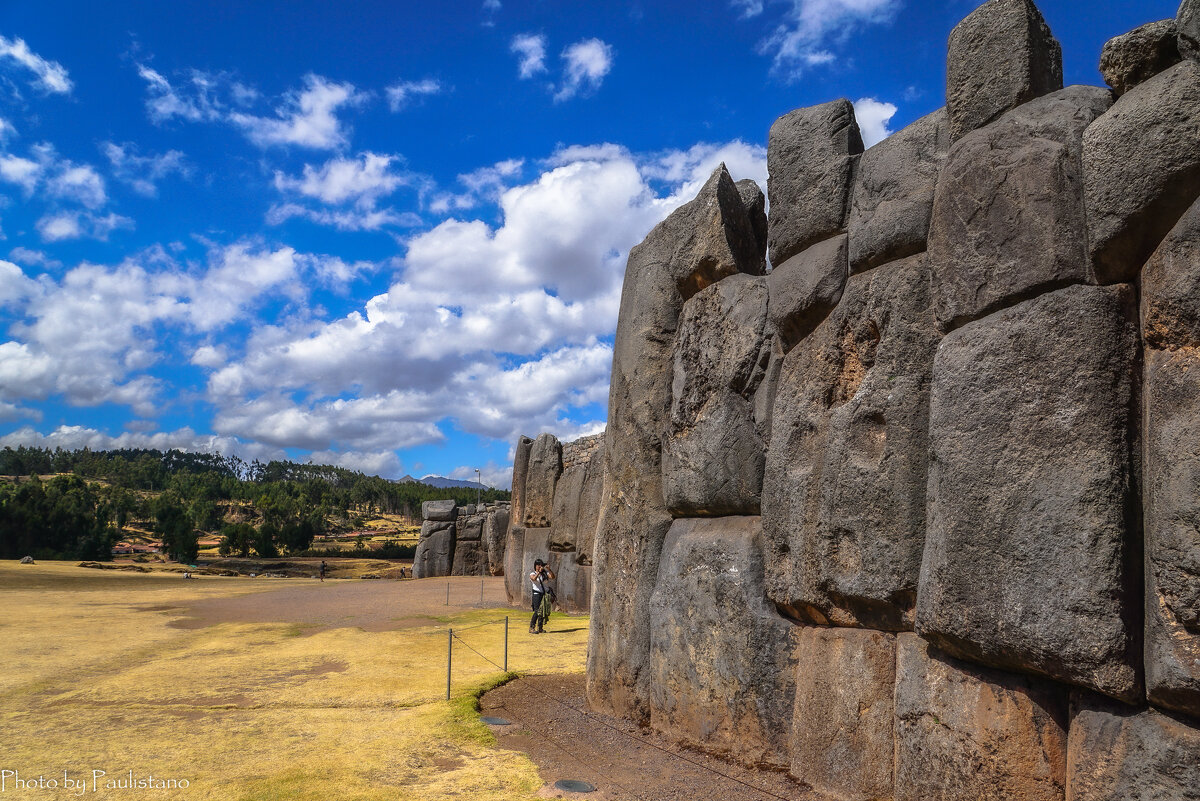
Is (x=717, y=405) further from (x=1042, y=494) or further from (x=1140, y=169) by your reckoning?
(x=1140, y=169)

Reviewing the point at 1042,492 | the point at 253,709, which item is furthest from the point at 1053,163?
the point at 253,709

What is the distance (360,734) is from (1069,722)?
613cm

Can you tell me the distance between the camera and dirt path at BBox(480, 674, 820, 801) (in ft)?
18.9

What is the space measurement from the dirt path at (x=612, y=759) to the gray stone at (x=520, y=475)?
39.1 feet

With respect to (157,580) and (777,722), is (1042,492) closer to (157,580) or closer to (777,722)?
(777,722)

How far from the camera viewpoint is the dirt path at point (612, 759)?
575 centimetres

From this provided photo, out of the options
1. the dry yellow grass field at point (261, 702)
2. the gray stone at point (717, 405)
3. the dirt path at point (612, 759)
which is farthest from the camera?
the gray stone at point (717, 405)

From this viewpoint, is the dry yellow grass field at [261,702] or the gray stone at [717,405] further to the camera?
the gray stone at [717,405]

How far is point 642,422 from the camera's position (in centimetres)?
819

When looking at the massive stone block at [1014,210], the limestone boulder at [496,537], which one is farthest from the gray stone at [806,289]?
the limestone boulder at [496,537]

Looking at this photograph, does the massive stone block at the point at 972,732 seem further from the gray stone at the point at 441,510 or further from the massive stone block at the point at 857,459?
the gray stone at the point at 441,510

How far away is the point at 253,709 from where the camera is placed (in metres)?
8.52

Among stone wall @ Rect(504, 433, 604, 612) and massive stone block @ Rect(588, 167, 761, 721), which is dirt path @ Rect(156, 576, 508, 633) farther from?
massive stone block @ Rect(588, 167, 761, 721)

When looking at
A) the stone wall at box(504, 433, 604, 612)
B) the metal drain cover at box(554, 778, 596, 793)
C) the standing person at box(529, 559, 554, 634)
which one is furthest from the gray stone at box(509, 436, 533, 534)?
the metal drain cover at box(554, 778, 596, 793)
